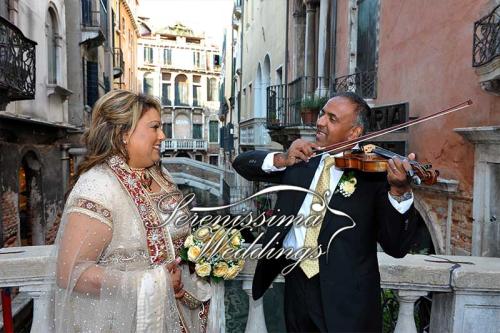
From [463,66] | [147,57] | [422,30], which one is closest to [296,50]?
[422,30]

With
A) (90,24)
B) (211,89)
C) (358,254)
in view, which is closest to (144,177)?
(358,254)

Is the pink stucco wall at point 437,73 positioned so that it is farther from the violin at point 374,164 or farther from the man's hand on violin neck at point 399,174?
the man's hand on violin neck at point 399,174

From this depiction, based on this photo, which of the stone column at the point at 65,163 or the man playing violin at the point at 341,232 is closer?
the man playing violin at the point at 341,232

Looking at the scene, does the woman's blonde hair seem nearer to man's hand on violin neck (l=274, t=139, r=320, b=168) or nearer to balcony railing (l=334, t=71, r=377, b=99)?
man's hand on violin neck (l=274, t=139, r=320, b=168)

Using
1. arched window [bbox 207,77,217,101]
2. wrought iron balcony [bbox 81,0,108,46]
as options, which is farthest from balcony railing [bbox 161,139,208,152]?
wrought iron balcony [bbox 81,0,108,46]

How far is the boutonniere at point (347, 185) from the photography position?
6.21ft

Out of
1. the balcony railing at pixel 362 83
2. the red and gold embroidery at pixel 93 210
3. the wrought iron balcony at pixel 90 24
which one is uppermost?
the wrought iron balcony at pixel 90 24

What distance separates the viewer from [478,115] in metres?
3.89

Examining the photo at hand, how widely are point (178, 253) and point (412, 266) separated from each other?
1368 mm

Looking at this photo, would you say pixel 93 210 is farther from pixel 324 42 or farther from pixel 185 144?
pixel 185 144

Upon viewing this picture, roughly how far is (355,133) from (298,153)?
1.07 ft

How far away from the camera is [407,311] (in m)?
2.35

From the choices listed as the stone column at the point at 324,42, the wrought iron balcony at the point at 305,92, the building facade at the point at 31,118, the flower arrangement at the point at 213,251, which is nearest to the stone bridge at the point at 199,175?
the building facade at the point at 31,118

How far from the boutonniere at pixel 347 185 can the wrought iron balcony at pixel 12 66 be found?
5829 millimetres
